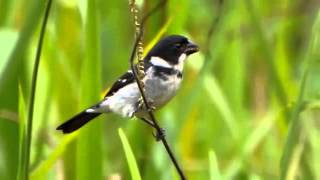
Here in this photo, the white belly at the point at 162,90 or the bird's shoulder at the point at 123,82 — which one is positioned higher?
the bird's shoulder at the point at 123,82

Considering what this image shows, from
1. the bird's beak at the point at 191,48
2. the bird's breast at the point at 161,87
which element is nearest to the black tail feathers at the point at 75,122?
the bird's breast at the point at 161,87

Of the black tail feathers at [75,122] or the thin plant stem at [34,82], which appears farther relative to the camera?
the black tail feathers at [75,122]

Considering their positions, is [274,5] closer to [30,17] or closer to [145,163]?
[145,163]

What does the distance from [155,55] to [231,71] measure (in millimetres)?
997

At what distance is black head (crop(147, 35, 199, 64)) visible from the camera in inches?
62.1

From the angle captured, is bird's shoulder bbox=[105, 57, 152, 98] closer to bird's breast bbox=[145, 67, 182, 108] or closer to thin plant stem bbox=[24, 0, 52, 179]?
bird's breast bbox=[145, 67, 182, 108]

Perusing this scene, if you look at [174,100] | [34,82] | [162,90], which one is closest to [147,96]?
[162,90]

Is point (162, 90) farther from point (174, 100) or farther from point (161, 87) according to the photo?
point (174, 100)

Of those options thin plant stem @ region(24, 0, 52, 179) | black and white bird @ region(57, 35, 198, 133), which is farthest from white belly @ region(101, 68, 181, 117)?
thin plant stem @ region(24, 0, 52, 179)

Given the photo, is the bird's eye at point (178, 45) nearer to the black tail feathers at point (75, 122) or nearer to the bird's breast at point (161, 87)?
the bird's breast at point (161, 87)

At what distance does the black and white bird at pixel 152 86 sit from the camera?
1.54 m

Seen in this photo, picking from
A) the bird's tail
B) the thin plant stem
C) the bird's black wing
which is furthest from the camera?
the bird's black wing

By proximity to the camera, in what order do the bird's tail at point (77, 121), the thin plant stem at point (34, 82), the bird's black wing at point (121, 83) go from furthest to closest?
the bird's black wing at point (121, 83)
the bird's tail at point (77, 121)
the thin plant stem at point (34, 82)

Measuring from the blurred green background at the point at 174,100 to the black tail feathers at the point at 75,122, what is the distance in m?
0.07
